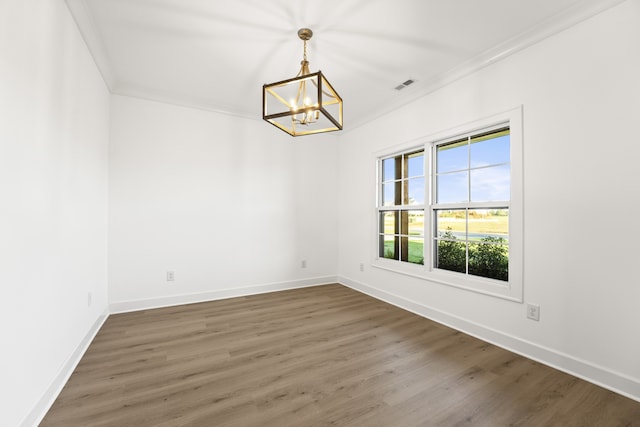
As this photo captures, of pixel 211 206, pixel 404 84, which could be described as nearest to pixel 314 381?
pixel 211 206

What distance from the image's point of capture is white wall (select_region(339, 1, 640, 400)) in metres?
1.84

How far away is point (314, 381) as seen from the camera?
1950 millimetres

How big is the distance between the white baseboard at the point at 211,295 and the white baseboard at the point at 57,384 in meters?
0.66

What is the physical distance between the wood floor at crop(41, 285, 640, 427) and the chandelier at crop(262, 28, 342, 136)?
6.08 feet

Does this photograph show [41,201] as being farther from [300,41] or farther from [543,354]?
[543,354]

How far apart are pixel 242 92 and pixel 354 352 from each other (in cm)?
317

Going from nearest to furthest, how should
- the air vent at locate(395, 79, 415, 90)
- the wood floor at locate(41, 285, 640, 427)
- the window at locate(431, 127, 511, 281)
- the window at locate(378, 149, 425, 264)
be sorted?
the wood floor at locate(41, 285, 640, 427), the window at locate(431, 127, 511, 281), the air vent at locate(395, 79, 415, 90), the window at locate(378, 149, 425, 264)

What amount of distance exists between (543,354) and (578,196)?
126 cm

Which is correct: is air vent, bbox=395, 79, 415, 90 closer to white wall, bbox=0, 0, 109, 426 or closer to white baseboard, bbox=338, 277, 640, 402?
white baseboard, bbox=338, 277, 640, 402

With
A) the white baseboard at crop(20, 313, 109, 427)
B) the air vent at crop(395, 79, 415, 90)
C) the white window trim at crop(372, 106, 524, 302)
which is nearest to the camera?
the white baseboard at crop(20, 313, 109, 427)

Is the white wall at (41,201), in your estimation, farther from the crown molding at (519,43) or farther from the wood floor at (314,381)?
the crown molding at (519,43)

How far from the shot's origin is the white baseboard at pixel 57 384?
1485 mm

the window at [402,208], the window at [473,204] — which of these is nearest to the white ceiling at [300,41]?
the window at [473,204]

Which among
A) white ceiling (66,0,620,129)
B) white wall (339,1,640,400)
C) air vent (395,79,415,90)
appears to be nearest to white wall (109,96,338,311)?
white ceiling (66,0,620,129)
